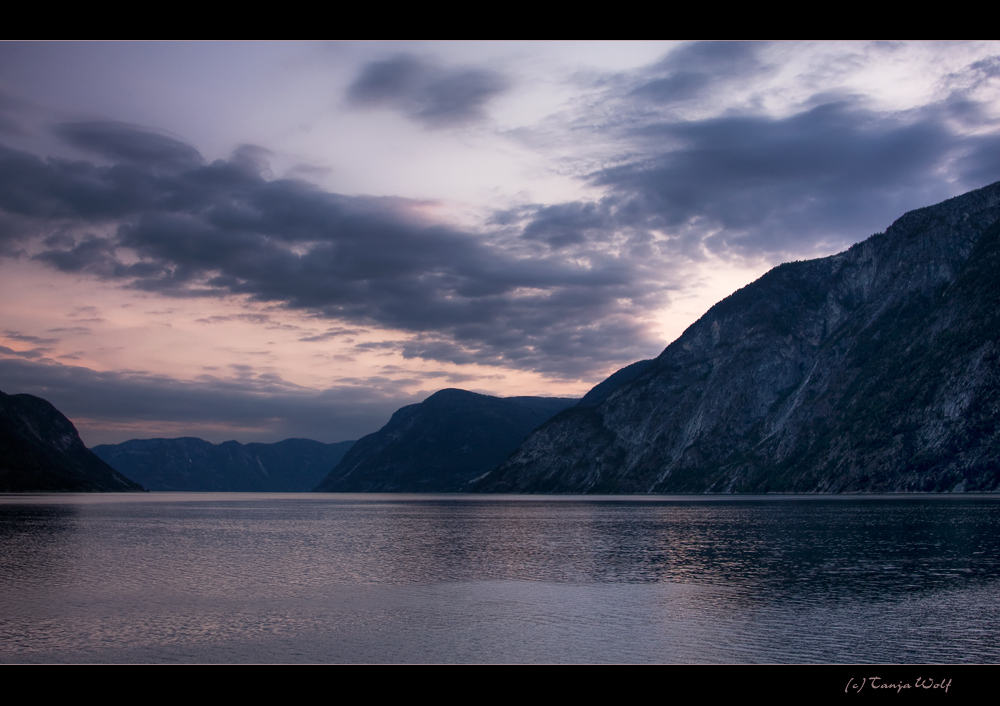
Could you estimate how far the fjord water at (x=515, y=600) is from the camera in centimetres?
3050

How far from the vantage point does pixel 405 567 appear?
199 ft

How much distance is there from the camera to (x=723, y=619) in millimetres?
36406

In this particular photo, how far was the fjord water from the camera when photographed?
100ft

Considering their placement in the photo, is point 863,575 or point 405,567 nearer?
point 863,575

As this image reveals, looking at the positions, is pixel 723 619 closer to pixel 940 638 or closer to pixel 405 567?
pixel 940 638

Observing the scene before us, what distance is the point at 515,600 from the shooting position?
4300cm
